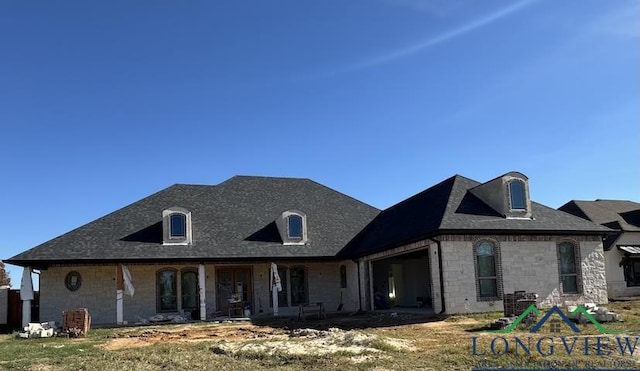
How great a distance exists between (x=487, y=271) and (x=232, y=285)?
1198cm

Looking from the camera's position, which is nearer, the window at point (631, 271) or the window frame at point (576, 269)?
the window frame at point (576, 269)

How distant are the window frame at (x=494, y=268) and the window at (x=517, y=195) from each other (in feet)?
6.96

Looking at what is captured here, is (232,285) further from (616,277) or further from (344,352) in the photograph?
(616,277)

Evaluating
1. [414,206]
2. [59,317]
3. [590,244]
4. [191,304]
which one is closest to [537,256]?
[590,244]

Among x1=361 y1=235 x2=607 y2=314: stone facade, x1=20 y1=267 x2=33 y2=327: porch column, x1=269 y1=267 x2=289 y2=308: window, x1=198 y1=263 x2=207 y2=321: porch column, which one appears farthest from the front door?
x1=20 y1=267 x2=33 y2=327: porch column

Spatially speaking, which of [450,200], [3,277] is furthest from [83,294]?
[3,277]

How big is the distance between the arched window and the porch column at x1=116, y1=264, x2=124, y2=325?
2623 mm

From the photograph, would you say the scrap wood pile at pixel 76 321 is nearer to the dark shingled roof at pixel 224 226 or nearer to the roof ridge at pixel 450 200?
the dark shingled roof at pixel 224 226

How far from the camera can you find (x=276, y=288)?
26.4 m

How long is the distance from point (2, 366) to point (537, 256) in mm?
17272

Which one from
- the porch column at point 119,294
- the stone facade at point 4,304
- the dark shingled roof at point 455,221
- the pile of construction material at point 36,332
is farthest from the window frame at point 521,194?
the stone facade at point 4,304

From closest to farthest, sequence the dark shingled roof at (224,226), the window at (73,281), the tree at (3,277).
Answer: the dark shingled roof at (224,226), the window at (73,281), the tree at (3,277)

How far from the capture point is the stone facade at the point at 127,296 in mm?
24688

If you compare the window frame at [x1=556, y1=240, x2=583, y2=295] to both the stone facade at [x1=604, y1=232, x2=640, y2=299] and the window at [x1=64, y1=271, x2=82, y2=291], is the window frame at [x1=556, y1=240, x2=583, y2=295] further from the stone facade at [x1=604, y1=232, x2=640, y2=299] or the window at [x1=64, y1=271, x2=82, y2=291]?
the window at [x1=64, y1=271, x2=82, y2=291]
